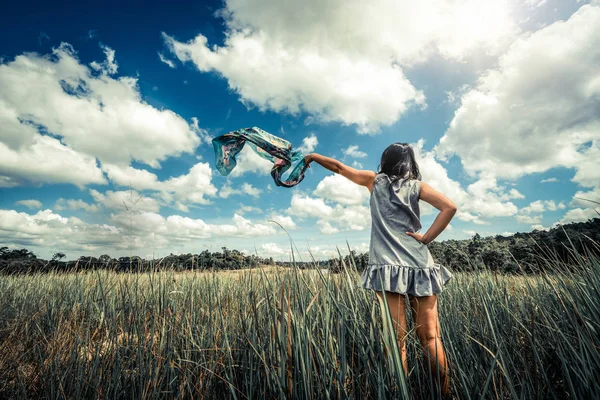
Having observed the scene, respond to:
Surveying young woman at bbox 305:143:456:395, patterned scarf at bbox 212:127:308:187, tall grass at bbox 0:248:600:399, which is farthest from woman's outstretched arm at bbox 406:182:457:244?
patterned scarf at bbox 212:127:308:187

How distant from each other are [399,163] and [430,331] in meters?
1.39

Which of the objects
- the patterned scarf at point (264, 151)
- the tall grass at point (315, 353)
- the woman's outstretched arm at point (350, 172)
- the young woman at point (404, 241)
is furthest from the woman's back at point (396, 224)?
the patterned scarf at point (264, 151)

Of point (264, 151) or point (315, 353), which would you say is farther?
point (264, 151)

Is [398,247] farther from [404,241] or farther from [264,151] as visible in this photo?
[264,151]

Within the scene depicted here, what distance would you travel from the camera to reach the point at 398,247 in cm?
253

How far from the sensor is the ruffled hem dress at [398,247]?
2378 mm

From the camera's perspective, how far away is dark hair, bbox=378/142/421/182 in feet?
9.09

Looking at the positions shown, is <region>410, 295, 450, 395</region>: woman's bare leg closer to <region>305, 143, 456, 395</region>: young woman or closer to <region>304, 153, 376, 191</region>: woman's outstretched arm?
<region>305, 143, 456, 395</region>: young woman

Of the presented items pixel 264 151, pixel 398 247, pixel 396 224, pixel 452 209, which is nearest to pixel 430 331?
pixel 398 247

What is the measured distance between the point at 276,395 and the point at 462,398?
1270 millimetres

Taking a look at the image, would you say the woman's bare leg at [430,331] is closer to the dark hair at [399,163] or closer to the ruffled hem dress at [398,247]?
the ruffled hem dress at [398,247]

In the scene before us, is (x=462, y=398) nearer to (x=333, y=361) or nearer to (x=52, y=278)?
(x=333, y=361)

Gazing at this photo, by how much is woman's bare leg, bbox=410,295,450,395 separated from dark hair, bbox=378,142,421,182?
1.04 metres

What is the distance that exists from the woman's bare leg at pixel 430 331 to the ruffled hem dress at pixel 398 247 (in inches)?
4.4
